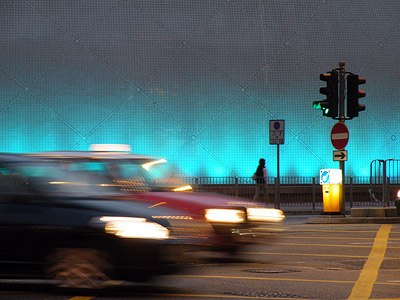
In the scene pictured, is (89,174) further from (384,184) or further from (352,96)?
(384,184)

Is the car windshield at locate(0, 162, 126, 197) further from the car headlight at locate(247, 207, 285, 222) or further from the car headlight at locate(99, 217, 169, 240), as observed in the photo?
the car headlight at locate(247, 207, 285, 222)

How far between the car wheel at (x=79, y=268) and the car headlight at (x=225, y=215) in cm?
180

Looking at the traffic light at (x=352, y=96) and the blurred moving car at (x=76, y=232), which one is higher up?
the traffic light at (x=352, y=96)

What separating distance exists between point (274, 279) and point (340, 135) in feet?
36.0

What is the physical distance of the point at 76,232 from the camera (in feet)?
25.2

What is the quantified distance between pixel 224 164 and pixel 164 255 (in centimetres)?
2317

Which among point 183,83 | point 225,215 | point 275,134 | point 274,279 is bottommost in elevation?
point 274,279

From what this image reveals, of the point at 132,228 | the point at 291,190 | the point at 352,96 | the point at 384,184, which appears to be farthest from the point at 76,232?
the point at 291,190

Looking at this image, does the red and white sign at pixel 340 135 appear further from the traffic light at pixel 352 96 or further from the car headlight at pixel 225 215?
the car headlight at pixel 225 215

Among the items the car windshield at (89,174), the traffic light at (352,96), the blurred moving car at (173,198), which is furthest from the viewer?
the traffic light at (352,96)

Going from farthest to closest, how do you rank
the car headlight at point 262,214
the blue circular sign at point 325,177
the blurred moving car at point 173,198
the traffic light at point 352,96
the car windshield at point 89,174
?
the blue circular sign at point 325,177, the traffic light at point 352,96, the car headlight at point 262,214, the blurred moving car at point 173,198, the car windshield at point 89,174

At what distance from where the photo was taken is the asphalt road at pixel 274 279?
7809 millimetres

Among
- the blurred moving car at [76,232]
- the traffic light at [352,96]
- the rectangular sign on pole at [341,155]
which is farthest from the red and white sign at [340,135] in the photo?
the blurred moving car at [76,232]

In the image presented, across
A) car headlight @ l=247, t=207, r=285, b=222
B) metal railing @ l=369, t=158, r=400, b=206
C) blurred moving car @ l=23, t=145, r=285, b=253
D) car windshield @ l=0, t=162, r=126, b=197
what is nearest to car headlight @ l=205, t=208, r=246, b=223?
blurred moving car @ l=23, t=145, r=285, b=253
